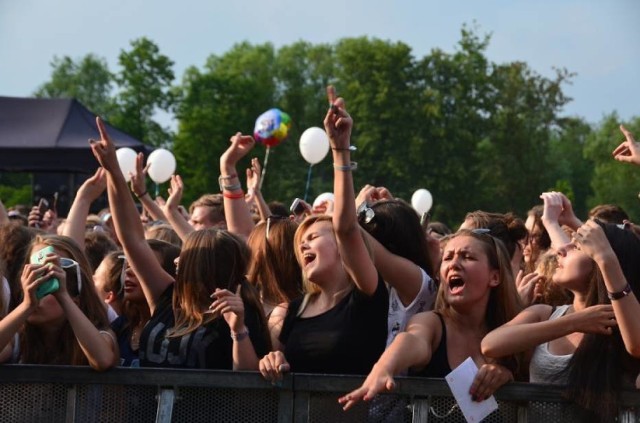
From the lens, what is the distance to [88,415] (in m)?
4.59

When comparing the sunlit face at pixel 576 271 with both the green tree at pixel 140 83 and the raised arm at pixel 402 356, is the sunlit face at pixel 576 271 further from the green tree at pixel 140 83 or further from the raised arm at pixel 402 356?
the green tree at pixel 140 83

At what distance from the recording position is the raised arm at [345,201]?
470cm

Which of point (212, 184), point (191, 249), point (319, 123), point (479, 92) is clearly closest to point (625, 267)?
point (191, 249)

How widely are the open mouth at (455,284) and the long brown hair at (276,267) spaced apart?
1196 millimetres

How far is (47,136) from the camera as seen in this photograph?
19719 millimetres

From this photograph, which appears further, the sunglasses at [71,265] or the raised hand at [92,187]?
the raised hand at [92,187]

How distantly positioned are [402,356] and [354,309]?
54cm

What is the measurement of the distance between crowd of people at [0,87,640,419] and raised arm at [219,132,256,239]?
131cm

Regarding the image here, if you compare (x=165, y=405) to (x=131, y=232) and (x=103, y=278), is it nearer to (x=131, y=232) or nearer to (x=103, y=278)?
(x=131, y=232)

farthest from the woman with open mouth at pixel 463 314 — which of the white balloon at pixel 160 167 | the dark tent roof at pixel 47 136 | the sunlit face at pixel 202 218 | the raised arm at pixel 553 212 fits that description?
the dark tent roof at pixel 47 136

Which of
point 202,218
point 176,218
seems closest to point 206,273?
point 176,218

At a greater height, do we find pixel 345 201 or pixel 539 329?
pixel 345 201

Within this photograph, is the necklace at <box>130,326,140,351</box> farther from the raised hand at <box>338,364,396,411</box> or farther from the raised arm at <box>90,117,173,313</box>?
the raised hand at <box>338,364,396,411</box>

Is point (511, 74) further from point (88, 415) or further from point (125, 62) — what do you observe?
point (88, 415)
